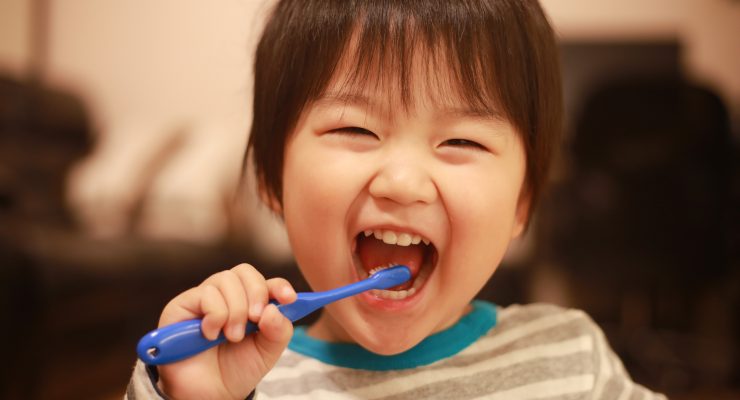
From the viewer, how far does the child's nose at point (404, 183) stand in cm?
51

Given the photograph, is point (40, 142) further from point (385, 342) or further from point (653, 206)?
point (653, 206)

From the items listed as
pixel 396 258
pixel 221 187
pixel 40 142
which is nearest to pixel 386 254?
pixel 396 258

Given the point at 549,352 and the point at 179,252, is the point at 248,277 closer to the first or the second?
the point at 549,352

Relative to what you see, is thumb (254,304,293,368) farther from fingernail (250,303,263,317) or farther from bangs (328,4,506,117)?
bangs (328,4,506,117)

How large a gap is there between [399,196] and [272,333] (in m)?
0.16

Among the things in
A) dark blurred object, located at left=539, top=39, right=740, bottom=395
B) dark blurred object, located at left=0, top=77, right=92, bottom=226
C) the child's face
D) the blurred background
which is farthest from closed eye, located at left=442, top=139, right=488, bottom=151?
dark blurred object, located at left=539, top=39, right=740, bottom=395

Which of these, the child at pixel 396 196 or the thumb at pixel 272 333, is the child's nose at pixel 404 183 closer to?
the child at pixel 396 196

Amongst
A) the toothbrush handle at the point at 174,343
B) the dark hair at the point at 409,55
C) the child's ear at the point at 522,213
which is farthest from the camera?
the child's ear at the point at 522,213

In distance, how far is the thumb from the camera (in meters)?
0.45

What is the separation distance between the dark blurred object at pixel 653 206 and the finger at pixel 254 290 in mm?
1753

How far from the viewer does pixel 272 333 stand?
458 millimetres

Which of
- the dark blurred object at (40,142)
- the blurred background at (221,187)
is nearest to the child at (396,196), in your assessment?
the blurred background at (221,187)

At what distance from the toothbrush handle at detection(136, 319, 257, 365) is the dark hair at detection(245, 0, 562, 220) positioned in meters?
0.23

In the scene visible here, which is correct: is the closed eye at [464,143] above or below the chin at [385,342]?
above
